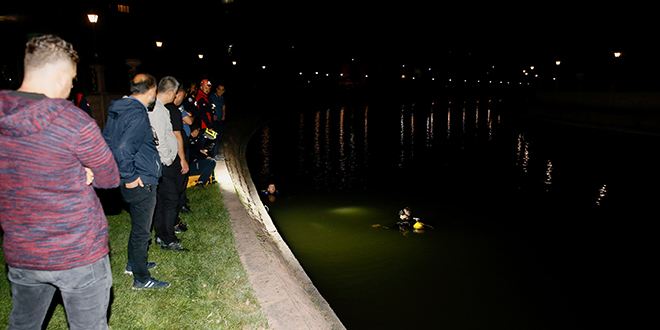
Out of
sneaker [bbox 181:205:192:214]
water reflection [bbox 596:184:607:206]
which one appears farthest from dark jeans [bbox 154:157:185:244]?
water reflection [bbox 596:184:607:206]

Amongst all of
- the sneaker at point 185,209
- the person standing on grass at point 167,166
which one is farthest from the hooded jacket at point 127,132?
the sneaker at point 185,209

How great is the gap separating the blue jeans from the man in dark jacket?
4.63 ft

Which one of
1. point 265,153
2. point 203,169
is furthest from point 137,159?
point 265,153

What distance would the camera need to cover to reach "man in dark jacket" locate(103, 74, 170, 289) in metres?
3.77

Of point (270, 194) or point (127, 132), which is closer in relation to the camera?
point (127, 132)

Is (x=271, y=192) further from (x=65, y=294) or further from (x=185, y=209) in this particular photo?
(x=65, y=294)

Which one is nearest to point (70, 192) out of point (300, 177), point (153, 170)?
point (153, 170)

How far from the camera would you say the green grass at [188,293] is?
12.5 ft

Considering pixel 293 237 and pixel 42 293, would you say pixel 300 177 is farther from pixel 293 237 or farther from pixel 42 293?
pixel 42 293

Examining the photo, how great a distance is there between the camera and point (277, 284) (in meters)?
4.52

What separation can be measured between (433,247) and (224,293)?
4892mm

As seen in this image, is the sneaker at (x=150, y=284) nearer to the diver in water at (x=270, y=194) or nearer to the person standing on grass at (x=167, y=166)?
the person standing on grass at (x=167, y=166)

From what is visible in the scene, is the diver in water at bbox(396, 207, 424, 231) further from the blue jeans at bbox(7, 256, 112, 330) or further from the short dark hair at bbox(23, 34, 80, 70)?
the short dark hair at bbox(23, 34, 80, 70)

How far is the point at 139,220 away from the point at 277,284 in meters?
1.50
